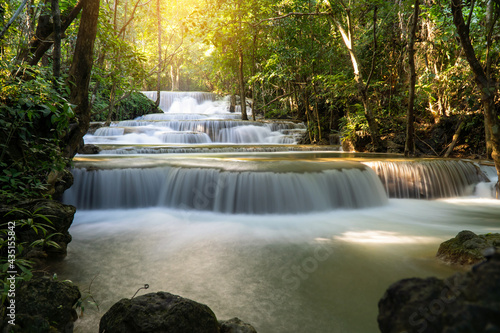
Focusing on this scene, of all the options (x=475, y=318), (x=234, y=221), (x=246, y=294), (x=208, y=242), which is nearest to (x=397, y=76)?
(x=234, y=221)

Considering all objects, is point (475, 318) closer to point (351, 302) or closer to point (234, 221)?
→ point (351, 302)

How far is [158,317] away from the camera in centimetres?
163

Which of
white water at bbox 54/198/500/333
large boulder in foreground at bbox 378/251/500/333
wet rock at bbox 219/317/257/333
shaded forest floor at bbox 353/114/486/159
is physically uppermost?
shaded forest floor at bbox 353/114/486/159

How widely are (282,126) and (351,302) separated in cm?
1320

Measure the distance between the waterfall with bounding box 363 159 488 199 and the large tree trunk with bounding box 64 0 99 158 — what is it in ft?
20.1

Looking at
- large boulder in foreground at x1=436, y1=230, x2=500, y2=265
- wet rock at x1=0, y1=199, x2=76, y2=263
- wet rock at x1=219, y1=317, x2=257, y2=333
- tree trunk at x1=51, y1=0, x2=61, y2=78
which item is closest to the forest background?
tree trunk at x1=51, y1=0, x2=61, y2=78

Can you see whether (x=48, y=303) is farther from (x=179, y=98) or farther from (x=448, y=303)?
(x=179, y=98)

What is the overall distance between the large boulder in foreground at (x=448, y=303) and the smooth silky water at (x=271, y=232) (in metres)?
1.18

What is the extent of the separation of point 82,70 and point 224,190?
324cm

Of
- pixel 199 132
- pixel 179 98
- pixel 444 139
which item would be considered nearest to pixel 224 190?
pixel 199 132

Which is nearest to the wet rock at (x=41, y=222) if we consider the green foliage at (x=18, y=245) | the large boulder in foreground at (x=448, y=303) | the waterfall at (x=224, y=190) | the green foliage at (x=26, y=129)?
the green foliage at (x=18, y=245)

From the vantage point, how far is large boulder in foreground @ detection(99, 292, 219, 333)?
1.61 m

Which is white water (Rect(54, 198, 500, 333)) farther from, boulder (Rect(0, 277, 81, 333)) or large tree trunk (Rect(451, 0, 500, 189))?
large tree trunk (Rect(451, 0, 500, 189))

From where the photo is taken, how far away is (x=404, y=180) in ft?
21.9
